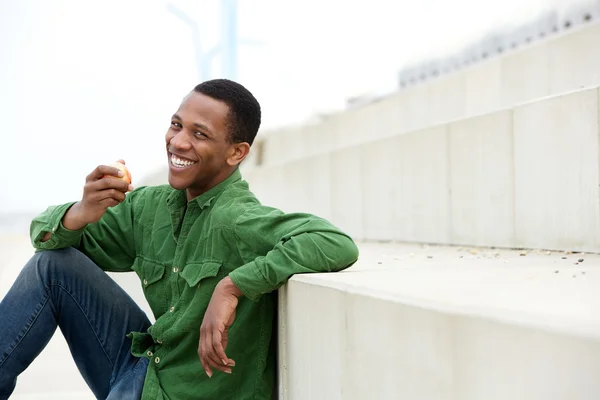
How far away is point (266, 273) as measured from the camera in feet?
4.83

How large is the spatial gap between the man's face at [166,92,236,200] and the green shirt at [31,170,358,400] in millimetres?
56

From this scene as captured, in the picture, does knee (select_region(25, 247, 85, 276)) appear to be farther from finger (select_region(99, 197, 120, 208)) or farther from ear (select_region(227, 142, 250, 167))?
ear (select_region(227, 142, 250, 167))

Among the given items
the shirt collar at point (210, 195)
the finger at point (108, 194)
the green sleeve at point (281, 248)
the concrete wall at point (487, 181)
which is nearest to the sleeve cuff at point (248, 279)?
the green sleeve at point (281, 248)

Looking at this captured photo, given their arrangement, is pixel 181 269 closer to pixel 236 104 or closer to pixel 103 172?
pixel 103 172

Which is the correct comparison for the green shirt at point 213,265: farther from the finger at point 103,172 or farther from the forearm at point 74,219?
the finger at point 103,172

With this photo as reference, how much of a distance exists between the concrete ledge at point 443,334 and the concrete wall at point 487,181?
0.60 m

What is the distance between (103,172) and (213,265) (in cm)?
34

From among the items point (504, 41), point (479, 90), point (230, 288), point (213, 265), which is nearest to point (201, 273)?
point (213, 265)

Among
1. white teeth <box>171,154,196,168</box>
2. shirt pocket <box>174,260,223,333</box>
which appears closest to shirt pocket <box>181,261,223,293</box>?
shirt pocket <box>174,260,223,333</box>

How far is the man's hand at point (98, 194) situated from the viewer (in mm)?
1662

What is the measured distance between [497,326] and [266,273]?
0.65 m

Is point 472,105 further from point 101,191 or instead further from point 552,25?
point 101,191

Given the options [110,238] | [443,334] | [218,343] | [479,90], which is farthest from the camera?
[479,90]

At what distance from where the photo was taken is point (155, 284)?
5.65 ft
